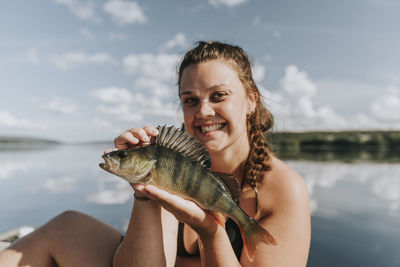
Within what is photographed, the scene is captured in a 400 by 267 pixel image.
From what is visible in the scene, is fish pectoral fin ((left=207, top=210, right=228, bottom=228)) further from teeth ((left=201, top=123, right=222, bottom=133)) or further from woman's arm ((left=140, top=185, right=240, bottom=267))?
teeth ((left=201, top=123, right=222, bottom=133))

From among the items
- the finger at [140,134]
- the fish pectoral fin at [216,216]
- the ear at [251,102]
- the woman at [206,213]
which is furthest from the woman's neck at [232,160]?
the finger at [140,134]

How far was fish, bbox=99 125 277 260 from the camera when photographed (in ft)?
7.46

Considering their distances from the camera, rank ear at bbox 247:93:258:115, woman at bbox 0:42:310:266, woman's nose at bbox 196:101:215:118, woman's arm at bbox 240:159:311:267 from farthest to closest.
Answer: ear at bbox 247:93:258:115
woman's nose at bbox 196:101:215:118
woman's arm at bbox 240:159:311:267
woman at bbox 0:42:310:266

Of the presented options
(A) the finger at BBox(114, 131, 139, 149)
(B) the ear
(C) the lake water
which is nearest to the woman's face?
(B) the ear

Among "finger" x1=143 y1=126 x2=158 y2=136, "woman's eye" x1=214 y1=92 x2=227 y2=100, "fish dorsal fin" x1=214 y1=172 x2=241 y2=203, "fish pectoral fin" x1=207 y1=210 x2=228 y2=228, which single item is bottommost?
"fish pectoral fin" x1=207 y1=210 x2=228 y2=228

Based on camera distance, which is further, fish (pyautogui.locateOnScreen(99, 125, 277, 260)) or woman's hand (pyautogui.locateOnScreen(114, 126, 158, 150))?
woman's hand (pyautogui.locateOnScreen(114, 126, 158, 150))

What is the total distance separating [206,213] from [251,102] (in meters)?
2.03

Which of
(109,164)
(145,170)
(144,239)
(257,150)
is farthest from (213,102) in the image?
(144,239)

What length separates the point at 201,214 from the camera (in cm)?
236

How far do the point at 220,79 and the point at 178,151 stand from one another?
1.26 metres

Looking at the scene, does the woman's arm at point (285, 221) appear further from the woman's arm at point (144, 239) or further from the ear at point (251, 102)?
the ear at point (251, 102)

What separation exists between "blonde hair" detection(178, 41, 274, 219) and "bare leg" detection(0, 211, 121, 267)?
1787 mm

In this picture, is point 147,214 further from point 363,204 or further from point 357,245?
point 363,204

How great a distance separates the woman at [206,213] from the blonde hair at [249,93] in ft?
0.05
